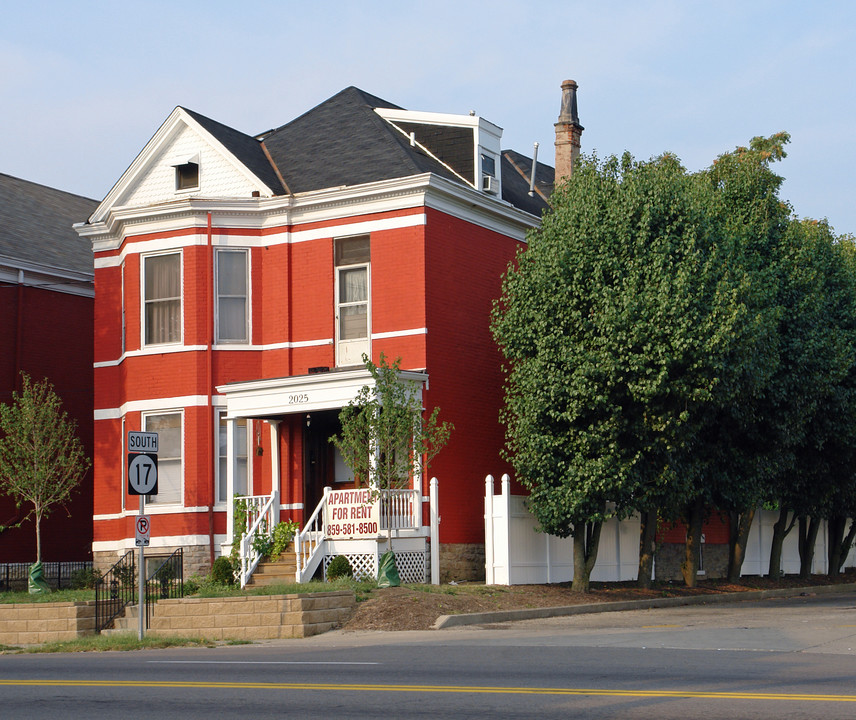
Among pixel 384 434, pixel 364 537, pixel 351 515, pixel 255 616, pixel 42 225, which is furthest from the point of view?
pixel 42 225

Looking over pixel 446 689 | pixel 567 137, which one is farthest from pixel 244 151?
pixel 446 689

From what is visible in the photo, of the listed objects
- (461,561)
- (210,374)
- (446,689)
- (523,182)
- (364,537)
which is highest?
(523,182)

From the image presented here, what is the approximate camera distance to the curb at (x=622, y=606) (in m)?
19.3

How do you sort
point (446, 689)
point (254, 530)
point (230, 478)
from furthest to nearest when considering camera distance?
point (230, 478)
point (254, 530)
point (446, 689)

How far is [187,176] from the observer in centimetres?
2788

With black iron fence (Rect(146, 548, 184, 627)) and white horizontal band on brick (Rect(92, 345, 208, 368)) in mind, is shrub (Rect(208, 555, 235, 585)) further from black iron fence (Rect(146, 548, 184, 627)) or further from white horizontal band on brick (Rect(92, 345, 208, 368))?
white horizontal band on brick (Rect(92, 345, 208, 368))

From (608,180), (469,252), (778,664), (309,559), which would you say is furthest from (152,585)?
(778,664)

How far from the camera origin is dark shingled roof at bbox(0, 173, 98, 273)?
31.9 m

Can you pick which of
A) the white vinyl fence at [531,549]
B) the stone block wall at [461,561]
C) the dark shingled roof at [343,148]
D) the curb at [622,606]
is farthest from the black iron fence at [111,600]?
the dark shingled roof at [343,148]

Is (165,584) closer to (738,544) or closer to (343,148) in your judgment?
(343,148)

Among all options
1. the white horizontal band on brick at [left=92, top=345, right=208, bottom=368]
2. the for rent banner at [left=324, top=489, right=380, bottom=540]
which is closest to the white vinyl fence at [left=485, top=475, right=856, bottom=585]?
the for rent banner at [left=324, top=489, right=380, bottom=540]

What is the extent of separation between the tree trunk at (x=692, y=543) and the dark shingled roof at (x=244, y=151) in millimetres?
12418

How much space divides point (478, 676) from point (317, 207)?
1674 centimetres

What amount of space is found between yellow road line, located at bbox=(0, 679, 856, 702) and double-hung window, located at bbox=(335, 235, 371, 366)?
1462 cm
